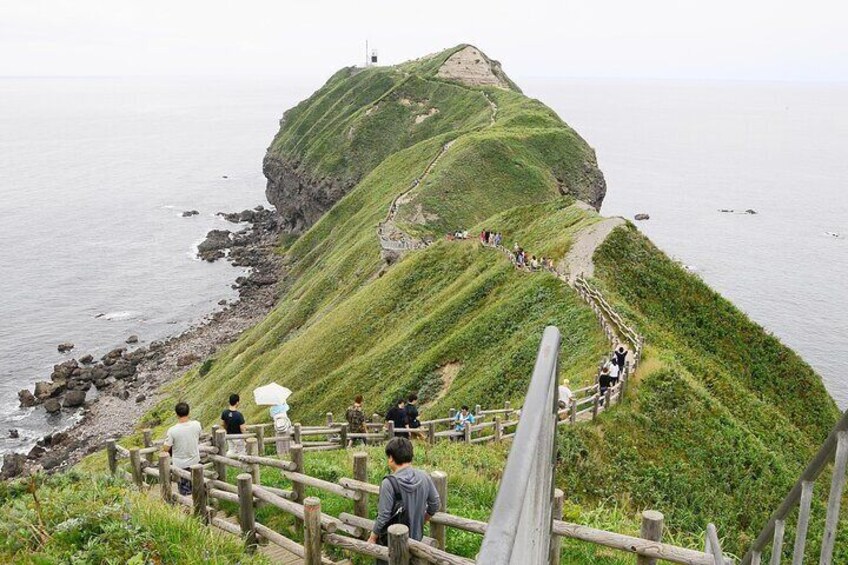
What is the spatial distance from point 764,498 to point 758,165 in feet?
592

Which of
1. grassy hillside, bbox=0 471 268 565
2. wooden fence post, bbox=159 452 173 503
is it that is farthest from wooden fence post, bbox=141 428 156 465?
grassy hillside, bbox=0 471 268 565

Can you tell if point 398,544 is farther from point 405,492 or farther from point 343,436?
point 343,436

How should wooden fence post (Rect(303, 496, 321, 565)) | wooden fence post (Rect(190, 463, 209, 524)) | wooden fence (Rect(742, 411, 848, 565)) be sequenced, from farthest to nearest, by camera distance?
1. wooden fence post (Rect(190, 463, 209, 524))
2. wooden fence post (Rect(303, 496, 321, 565))
3. wooden fence (Rect(742, 411, 848, 565))

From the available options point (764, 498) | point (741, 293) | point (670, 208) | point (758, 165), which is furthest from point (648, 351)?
point (758, 165)

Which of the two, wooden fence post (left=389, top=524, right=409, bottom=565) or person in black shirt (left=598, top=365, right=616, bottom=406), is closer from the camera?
wooden fence post (left=389, top=524, right=409, bottom=565)

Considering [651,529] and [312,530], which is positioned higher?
[651,529]

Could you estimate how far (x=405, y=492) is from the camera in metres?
7.28

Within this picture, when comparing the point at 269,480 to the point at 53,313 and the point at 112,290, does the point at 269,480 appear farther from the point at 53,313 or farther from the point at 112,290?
the point at 112,290

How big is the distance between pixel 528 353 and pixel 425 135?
8263 centimetres

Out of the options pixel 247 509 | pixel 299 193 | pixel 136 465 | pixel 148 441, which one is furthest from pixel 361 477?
pixel 299 193

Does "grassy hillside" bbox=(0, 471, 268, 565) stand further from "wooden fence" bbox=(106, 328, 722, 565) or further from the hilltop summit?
the hilltop summit

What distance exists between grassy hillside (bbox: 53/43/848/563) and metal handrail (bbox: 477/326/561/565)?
658 centimetres

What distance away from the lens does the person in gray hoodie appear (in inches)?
287

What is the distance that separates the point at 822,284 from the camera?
83125 millimetres
